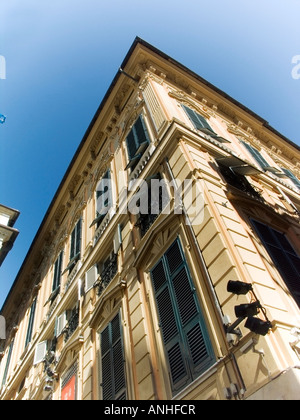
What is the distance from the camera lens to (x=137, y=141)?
10.1 meters

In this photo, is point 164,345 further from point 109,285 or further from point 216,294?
point 109,285

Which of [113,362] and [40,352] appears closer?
[113,362]

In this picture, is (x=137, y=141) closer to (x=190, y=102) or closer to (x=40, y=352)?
(x=190, y=102)

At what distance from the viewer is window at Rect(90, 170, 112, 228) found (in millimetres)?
10328

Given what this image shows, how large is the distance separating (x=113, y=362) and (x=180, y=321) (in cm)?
205

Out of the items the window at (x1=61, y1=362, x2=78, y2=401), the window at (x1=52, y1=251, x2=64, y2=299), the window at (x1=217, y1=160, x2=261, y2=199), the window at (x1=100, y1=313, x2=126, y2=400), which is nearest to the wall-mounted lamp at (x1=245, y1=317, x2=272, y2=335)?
the window at (x1=100, y1=313, x2=126, y2=400)

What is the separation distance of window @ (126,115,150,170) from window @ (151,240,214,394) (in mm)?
3961

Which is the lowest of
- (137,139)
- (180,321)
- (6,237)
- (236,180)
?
(180,321)

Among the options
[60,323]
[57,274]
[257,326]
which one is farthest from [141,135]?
[257,326]

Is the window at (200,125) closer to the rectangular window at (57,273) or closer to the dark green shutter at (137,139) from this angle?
the dark green shutter at (137,139)

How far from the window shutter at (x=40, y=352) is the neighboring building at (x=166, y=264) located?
0.11 ft

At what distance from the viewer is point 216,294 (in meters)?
4.82

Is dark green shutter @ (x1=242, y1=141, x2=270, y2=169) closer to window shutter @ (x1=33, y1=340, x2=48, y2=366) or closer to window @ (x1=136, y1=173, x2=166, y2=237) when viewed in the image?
window @ (x1=136, y1=173, x2=166, y2=237)

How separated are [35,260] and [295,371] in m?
15.3
